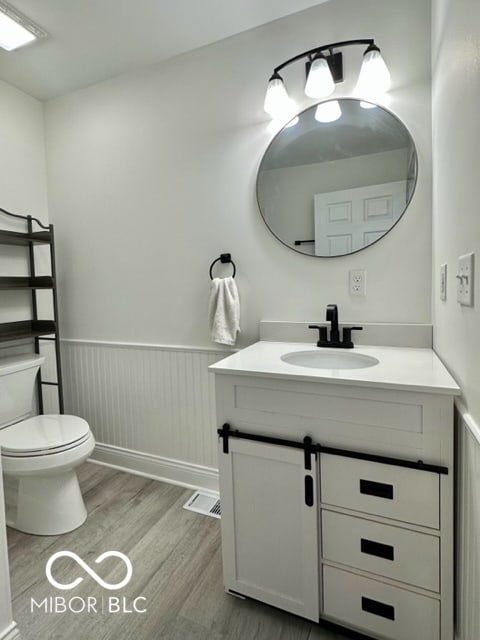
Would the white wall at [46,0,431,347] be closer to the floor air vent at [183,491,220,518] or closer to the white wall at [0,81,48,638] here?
the white wall at [0,81,48,638]

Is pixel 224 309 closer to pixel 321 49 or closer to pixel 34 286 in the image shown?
pixel 321 49

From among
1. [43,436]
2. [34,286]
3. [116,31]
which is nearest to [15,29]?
[116,31]

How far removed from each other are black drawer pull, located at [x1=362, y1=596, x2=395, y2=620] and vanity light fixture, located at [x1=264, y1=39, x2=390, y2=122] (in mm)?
1855

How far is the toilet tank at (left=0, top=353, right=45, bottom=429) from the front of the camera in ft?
6.27

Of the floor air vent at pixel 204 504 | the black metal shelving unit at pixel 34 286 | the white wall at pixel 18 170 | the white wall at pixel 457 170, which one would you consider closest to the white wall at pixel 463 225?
the white wall at pixel 457 170

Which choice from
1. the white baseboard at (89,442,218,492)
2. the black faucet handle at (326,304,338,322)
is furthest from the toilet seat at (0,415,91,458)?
the black faucet handle at (326,304,338,322)

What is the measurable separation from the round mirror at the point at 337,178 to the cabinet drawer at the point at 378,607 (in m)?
1.23

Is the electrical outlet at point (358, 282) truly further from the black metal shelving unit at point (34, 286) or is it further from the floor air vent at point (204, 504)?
the black metal shelving unit at point (34, 286)

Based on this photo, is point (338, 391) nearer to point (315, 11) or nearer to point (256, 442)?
point (256, 442)

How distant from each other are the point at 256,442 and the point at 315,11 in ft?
6.06

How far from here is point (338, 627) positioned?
1147 millimetres

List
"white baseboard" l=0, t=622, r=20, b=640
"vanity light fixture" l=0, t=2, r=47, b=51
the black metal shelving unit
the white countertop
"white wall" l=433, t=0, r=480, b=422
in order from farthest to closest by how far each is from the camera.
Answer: the black metal shelving unit, "vanity light fixture" l=0, t=2, r=47, b=51, "white baseboard" l=0, t=622, r=20, b=640, the white countertop, "white wall" l=433, t=0, r=480, b=422

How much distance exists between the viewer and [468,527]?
0.88 meters

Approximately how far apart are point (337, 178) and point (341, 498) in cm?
130
